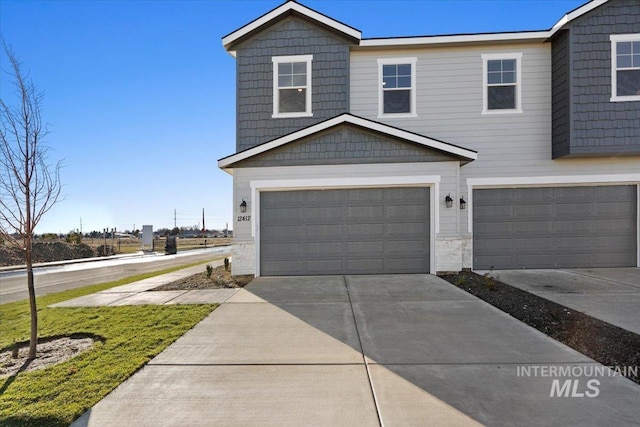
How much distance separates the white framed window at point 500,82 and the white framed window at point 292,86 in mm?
5612

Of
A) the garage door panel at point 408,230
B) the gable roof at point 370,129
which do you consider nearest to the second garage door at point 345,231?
the garage door panel at point 408,230

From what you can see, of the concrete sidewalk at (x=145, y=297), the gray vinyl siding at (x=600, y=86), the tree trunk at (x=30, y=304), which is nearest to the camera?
the tree trunk at (x=30, y=304)

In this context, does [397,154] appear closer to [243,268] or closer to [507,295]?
[507,295]

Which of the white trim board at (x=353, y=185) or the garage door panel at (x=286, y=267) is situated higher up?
→ the white trim board at (x=353, y=185)

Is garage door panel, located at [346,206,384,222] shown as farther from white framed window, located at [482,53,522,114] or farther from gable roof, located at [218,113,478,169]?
white framed window, located at [482,53,522,114]

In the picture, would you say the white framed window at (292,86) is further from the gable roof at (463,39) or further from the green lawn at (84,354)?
the green lawn at (84,354)

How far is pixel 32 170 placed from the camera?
4453 millimetres

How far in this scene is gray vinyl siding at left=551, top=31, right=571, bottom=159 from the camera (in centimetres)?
944

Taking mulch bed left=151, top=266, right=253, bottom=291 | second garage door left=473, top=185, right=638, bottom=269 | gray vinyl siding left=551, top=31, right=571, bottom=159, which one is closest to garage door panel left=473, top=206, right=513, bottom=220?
second garage door left=473, top=185, right=638, bottom=269

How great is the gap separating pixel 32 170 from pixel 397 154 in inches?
302

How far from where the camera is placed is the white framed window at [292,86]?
33.8 feet

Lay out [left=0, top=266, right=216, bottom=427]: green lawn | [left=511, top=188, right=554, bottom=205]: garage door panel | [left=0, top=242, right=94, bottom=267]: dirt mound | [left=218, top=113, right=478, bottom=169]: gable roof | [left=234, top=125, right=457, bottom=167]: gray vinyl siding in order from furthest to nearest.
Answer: [left=0, top=242, right=94, bottom=267]: dirt mound < [left=511, top=188, right=554, bottom=205]: garage door panel < [left=234, top=125, right=457, bottom=167]: gray vinyl siding < [left=218, top=113, right=478, bottom=169]: gable roof < [left=0, top=266, right=216, bottom=427]: green lawn

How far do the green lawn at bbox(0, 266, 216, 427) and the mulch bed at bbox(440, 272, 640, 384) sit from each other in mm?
5569

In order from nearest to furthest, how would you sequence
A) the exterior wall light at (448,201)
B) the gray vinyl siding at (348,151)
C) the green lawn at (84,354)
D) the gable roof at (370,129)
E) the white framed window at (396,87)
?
1. the green lawn at (84,354)
2. the gable roof at (370,129)
3. the exterior wall light at (448,201)
4. the gray vinyl siding at (348,151)
5. the white framed window at (396,87)
